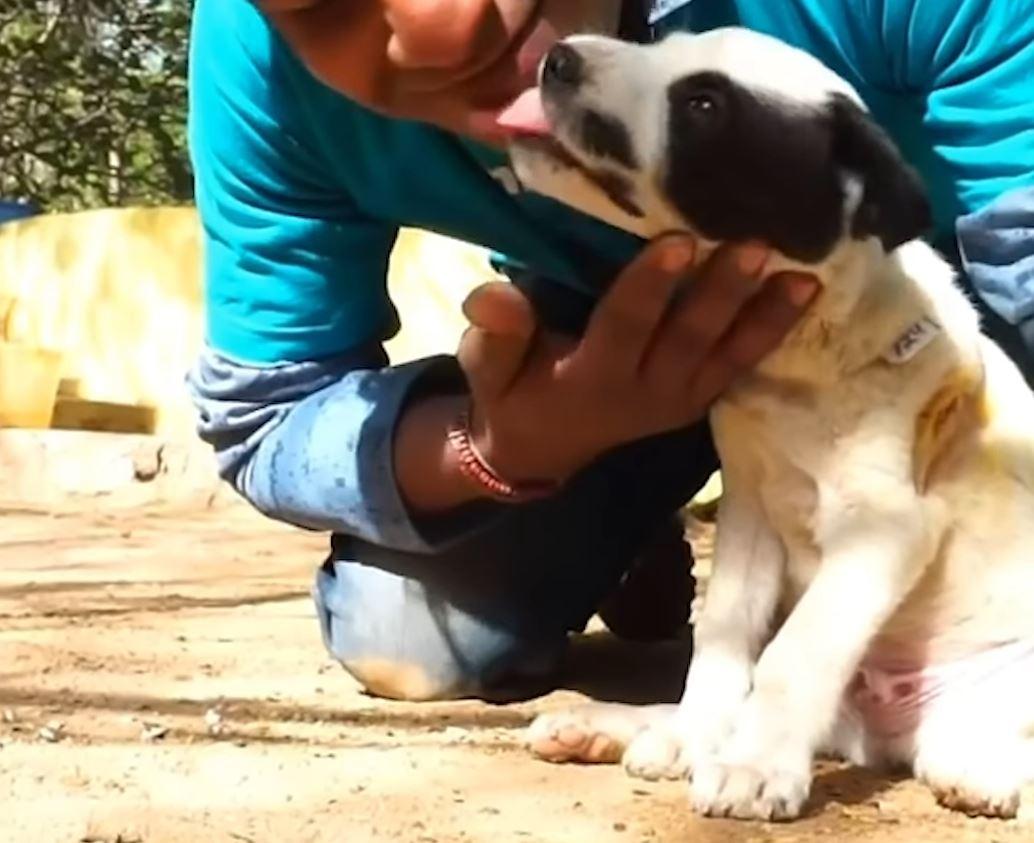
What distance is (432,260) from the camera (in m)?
5.17

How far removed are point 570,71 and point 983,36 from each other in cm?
36

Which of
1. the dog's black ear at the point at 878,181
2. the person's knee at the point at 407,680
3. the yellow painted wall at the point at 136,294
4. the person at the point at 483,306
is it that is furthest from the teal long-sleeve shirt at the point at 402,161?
the yellow painted wall at the point at 136,294

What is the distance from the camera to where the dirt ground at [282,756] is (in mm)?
1404

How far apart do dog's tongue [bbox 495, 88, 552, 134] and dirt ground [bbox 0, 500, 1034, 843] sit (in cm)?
51

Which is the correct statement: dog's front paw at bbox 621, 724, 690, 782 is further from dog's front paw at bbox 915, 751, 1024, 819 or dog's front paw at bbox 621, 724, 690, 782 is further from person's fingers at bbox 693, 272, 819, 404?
person's fingers at bbox 693, 272, 819, 404

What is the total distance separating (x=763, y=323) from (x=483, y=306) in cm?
22

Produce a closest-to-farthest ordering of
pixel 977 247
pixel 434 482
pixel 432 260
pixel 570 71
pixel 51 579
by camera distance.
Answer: pixel 570 71 → pixel 977 247 → pixel 434 482 → pixel 51 579 → pixel 432 260

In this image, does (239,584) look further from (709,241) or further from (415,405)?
(709,241)

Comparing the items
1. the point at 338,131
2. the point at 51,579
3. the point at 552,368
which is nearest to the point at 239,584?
the point at 51,579

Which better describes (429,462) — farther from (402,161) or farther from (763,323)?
(763,323)

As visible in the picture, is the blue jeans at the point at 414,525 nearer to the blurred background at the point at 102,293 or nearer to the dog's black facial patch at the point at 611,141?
the dog's black facial patch at the point at 611,141

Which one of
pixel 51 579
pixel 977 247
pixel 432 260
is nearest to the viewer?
pixel 977 247

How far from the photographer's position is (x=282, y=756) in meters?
1.60

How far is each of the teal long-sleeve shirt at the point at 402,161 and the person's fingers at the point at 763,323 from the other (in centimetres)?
18
